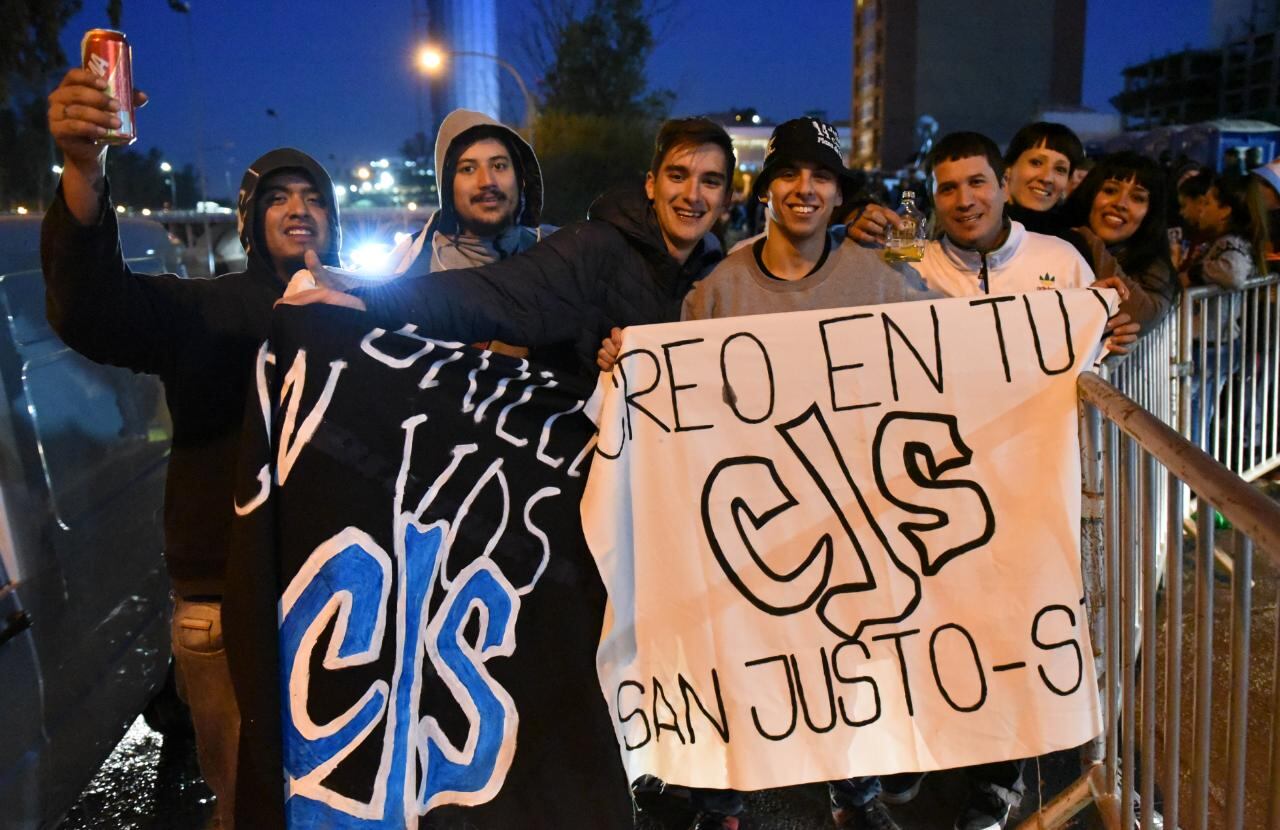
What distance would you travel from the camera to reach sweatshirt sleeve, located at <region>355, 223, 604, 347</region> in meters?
2.61

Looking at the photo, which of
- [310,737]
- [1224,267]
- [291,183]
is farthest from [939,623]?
[1224,267]

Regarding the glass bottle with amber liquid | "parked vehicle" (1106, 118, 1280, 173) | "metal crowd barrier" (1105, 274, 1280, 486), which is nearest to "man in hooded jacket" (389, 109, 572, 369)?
the glass bottle with amber liquid

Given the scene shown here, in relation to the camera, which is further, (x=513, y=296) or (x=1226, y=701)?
(x=1226, y=701)

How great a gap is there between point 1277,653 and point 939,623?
1.00 metres

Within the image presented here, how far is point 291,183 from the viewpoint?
112 inches

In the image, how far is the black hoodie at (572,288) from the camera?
8.73 feet

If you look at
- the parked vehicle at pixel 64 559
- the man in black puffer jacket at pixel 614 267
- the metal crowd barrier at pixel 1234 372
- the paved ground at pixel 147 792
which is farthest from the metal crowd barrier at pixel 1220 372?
the paved ground at pixel 147 792

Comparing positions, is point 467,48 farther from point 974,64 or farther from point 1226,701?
point 974,64

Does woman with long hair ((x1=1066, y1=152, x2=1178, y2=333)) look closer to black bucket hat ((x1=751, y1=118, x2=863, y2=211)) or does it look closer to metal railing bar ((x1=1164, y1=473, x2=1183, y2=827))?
black bucket hat ((x1=751, y1=118, x2=863, y2=211))

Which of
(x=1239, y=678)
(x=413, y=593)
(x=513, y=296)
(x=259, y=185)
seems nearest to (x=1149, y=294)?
(x=1239, y=678)

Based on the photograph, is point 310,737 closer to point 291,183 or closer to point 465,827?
point 465,827

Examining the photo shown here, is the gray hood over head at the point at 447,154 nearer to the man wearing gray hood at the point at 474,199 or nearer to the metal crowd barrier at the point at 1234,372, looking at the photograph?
the man wearing gray hood at the point at 474,199

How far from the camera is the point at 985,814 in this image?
119 inches

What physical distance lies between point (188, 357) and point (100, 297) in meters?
0.27
